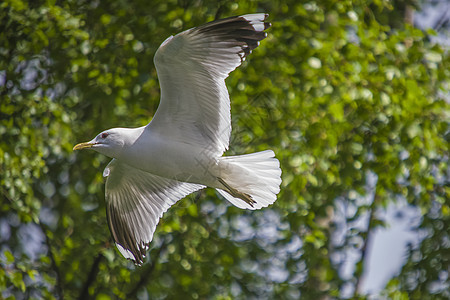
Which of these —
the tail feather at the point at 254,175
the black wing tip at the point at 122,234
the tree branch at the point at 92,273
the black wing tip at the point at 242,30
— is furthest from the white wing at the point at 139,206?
the black wing tip at the point at 242,30

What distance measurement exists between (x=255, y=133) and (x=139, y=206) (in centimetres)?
85

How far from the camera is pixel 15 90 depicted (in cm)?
452

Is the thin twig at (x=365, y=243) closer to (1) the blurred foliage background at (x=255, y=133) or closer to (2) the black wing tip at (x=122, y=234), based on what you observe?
(1) the blurred foliage background at (x=255, y=133)

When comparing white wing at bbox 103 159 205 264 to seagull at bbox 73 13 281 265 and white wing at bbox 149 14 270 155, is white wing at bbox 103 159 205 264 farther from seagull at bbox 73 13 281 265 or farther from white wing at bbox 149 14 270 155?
A: white wing at bbox 149 14 270 155

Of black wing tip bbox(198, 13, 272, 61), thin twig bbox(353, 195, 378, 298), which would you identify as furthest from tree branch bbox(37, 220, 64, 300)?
black wing tip bbox(198, 13, 272, 61)

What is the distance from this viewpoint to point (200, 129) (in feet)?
11.3

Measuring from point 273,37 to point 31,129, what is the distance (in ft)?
4.96

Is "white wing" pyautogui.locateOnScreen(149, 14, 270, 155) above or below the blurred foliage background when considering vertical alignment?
above

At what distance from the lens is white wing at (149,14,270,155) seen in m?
3.15

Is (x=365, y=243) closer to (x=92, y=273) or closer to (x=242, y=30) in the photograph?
(x=92, y=273)

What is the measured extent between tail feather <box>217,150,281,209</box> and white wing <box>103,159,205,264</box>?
0.42 metres

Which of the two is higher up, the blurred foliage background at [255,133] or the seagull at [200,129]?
the seagull at [200,129]

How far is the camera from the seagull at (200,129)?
317 centimetres

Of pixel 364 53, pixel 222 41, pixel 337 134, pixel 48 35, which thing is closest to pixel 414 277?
pixel 337 134
